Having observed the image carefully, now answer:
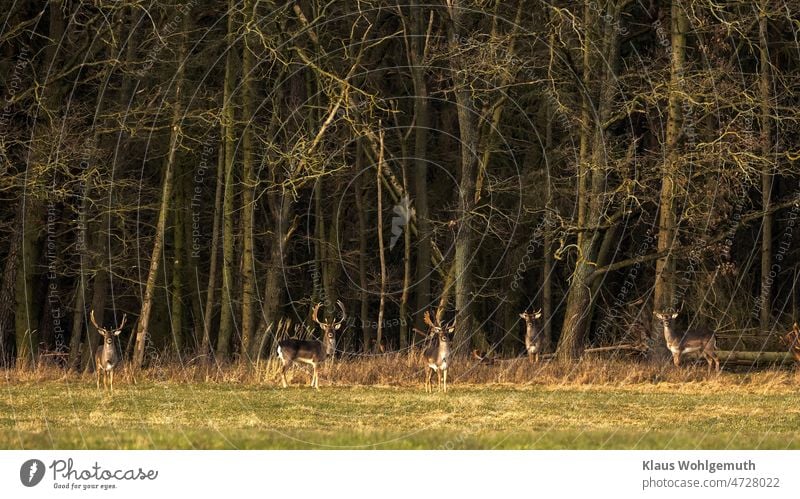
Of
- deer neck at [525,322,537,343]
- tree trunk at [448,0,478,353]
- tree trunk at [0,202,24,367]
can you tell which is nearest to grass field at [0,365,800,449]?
deer neck at [525,322,537,343]

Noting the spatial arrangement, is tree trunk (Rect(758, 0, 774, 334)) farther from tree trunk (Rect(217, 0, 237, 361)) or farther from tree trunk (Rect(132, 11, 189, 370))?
tree trunk (Rect(132, 11, 189, 370))

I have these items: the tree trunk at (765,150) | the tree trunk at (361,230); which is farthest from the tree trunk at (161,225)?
the tree trunk at (765,150)

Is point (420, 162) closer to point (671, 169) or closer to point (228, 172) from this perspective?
point (228, 172)

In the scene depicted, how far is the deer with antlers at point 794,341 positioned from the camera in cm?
2690

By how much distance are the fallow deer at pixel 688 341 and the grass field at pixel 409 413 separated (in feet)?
3.12

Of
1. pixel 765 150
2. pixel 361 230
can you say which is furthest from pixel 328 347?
pixel 361 230

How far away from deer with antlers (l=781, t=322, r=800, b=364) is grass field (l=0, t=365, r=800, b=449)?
928mm

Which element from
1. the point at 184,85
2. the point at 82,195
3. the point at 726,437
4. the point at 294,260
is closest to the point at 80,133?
the point at 82,195

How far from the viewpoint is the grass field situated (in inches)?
636

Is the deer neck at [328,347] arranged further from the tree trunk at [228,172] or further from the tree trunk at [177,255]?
the tree trunk at [177,255]

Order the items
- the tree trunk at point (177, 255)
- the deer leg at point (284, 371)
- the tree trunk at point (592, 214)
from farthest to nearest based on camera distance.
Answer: the tree trunk at point (177, 255)
the tree trunk at point (592, 214)
the deer leg at point (284, 371)

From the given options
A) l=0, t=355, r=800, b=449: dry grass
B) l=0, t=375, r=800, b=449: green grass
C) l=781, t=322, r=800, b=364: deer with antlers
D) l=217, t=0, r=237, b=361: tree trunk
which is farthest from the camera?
l=217, t=0, r=237, b=361: tree trunk

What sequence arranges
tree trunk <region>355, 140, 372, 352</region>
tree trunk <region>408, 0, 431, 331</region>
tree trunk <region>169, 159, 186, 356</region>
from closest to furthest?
tree trunk <region>408, 0, 431, 331</region> < tree trunk <region>169, 159, 186, 356</region> < tree trunk <region>355, 140, 372, 352</region>

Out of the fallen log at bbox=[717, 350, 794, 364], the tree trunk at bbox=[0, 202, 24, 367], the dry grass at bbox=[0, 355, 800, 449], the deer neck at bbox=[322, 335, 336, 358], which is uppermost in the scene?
the tree trunk at bbox=[0, 202, 24, 367]
